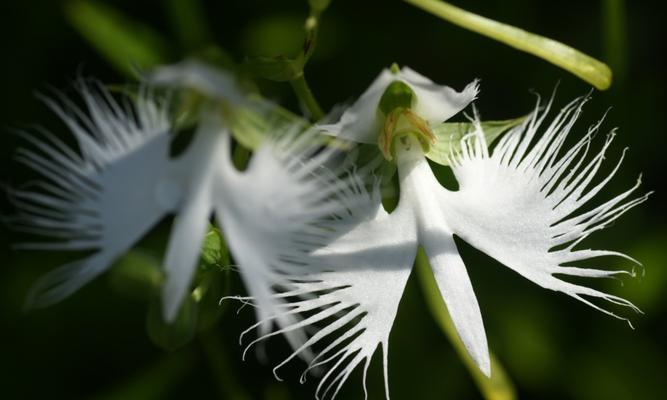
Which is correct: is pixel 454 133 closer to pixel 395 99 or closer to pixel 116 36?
pixel 395 99

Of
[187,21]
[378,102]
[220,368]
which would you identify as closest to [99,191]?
[378,102]

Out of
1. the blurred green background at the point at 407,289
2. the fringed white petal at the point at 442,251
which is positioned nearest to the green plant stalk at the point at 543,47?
the fringed white petal at the point at 442,251

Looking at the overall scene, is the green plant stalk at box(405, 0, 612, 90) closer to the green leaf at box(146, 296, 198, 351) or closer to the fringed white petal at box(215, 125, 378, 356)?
the fringed white petal at box(215, 125, 378, 356)

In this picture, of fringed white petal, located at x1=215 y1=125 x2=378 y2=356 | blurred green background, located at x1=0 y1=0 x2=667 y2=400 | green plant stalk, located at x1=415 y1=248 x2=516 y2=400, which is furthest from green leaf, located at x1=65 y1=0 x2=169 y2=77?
fringed white petal, located at x1=215 y1=125 x2=378 y2=356

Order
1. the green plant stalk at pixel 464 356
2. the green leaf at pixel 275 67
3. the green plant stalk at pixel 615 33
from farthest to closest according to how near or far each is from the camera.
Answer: the green plant stalk at pixel 615 33, the green plant stalk at pixel 464 356, the green leaf at pixel 275 67

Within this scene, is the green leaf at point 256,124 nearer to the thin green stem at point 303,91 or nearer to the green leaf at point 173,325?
the thin green stem at point 303,91

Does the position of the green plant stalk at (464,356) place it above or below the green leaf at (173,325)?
below

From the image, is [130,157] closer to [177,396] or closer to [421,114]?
[421,114]

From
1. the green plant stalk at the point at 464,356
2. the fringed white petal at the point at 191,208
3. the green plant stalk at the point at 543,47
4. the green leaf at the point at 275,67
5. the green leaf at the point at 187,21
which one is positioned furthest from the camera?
the green leaf at the point at 187,21
